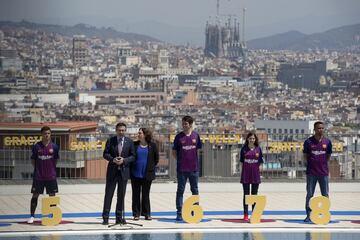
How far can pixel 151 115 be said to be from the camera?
2391 inches

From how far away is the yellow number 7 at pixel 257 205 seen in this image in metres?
9.21

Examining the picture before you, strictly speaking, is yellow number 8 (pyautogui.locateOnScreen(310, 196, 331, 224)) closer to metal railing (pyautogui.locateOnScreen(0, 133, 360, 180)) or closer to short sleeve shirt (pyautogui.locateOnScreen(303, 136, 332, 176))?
short sleeve shirt (pyautogui.locateOnScreen(303, 136, 332, 176))

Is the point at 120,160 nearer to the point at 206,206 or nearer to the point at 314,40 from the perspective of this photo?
the point at 206,206

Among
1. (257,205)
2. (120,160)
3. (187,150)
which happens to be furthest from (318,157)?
(120,160)

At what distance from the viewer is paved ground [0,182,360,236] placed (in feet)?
29.8

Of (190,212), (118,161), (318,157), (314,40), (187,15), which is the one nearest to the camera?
(118,161)

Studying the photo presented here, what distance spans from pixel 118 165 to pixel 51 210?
82 cm

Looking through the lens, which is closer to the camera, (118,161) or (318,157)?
(118,161)

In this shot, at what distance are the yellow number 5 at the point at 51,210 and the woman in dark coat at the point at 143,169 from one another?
0.83 meters

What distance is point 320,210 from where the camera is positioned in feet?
30.2

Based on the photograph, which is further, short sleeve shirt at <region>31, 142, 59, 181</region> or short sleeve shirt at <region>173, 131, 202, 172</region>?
short sleeve shirt at <region>173, 131, 202, 172</region>

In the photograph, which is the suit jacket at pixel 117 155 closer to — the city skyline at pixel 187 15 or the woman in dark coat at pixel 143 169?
the woman in dark coat at pixel 143 169

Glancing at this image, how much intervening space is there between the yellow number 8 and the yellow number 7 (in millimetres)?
501

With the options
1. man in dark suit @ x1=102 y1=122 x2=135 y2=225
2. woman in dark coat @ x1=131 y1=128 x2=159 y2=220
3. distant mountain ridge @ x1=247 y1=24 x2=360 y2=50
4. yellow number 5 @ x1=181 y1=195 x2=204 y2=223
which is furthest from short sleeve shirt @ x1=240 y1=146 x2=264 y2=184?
distant mountain ridge @ x1=247 y1=24 x2=360 y2=50
